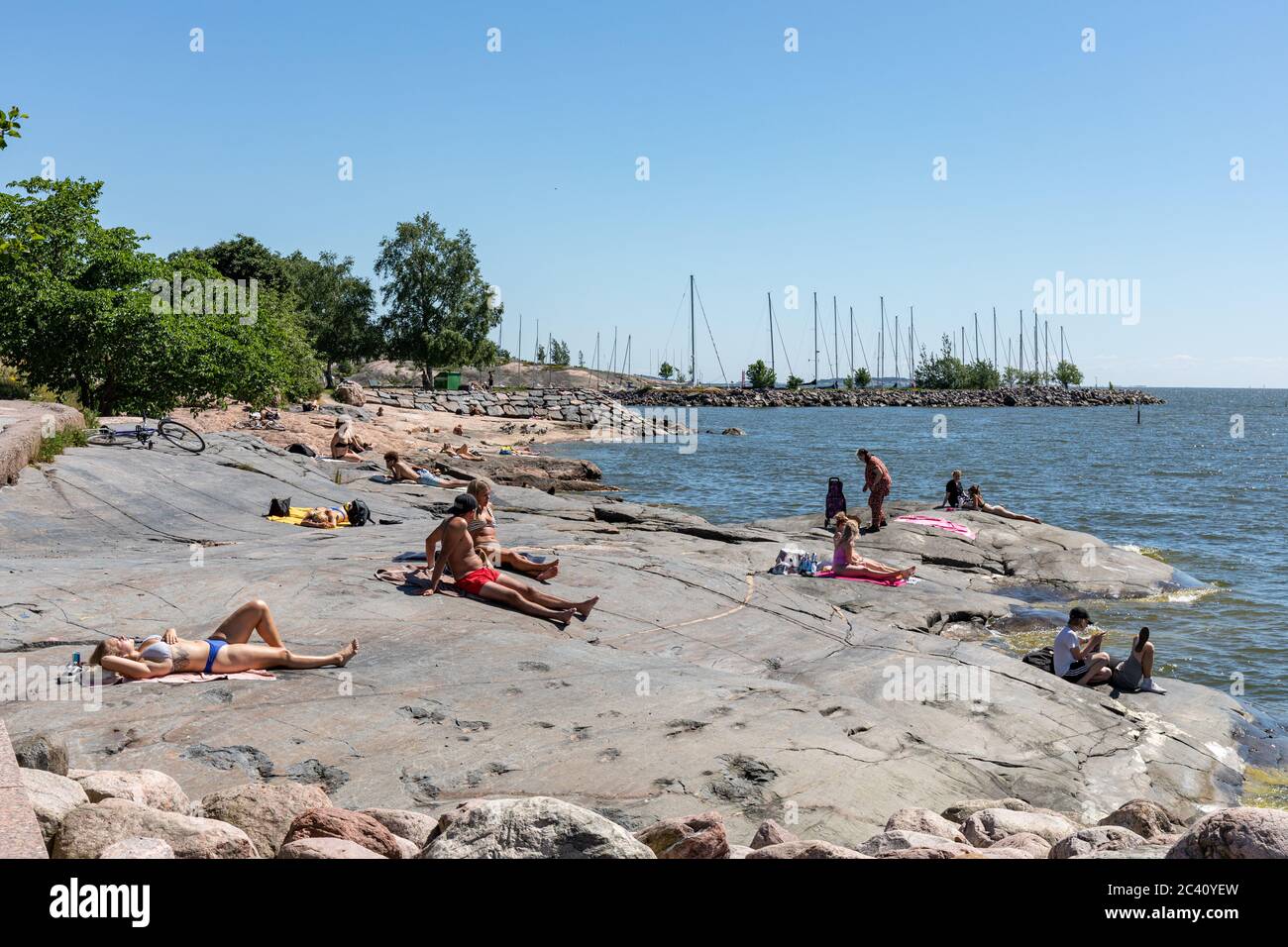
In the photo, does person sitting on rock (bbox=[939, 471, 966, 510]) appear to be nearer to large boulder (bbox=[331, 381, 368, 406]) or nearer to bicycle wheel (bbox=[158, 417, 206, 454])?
bicycle wheel (bbox=[158, 417, 206, 454])

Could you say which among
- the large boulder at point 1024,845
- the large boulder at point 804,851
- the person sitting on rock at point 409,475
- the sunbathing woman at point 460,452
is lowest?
the large boulder at point 1024,845

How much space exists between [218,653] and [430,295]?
2774 inches

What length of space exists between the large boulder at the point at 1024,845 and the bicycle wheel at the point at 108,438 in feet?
67.5

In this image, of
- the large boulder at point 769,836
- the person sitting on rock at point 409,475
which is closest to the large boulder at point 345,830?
the large boulder at point 769,836

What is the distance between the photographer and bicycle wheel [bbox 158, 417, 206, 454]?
23.5 metres

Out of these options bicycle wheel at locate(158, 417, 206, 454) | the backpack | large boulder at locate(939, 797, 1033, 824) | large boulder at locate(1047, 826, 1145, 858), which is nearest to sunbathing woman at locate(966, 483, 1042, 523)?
the backpack

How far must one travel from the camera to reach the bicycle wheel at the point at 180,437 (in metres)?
23.5

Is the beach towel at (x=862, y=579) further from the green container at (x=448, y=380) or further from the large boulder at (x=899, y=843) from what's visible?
the green container at (x=448, y=380)

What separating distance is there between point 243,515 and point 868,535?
12.7 metres

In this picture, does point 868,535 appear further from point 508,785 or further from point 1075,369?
point 1075,369

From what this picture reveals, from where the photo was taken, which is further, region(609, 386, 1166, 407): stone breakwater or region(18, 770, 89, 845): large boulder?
region(609, 386, 1166, 407): stone breakwater

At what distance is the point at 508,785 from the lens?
25.3ft

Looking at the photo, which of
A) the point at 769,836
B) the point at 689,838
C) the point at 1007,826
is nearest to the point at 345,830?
the point at 689,838

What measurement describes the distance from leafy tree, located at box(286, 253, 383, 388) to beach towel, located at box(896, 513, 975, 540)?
60.4 metres
